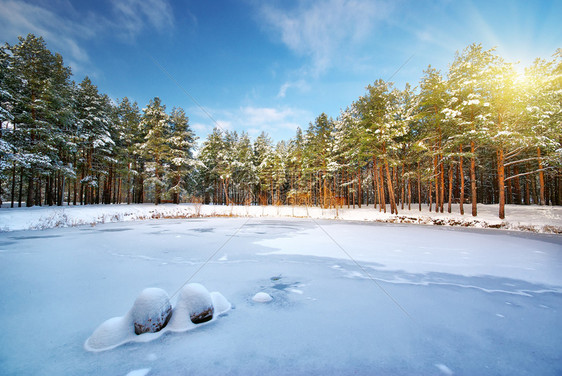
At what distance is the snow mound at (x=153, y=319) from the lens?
5.79 ft

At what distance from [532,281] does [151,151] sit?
84.7 feet

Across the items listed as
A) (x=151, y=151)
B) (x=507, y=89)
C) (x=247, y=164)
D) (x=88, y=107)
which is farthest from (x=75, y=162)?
(x=507, y=89)

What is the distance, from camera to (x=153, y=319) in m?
1.95

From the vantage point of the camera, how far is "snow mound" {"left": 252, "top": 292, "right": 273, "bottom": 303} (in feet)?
8.44

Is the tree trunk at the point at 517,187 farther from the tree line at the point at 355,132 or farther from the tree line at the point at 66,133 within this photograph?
the tree line at the point at 66,133

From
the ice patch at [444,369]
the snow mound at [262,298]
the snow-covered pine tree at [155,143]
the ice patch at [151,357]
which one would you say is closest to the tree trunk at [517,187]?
the ice patch at [444,369]

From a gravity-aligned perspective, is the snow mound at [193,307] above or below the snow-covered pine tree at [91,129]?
below

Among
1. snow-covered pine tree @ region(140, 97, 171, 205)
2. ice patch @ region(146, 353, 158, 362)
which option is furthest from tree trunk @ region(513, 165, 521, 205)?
snow-covered pine tree @ region(140, 97, 171, 205)

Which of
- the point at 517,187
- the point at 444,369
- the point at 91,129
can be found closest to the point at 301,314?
the point at 444,369

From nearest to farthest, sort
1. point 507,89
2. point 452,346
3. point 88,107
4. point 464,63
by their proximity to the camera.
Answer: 1. point 452,346
2. point 507,89
3. point 464,63
4. point 88,107

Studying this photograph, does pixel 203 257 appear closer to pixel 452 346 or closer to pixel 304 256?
pixel 304 256

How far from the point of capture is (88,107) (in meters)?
20.2

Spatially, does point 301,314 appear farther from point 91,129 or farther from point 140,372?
point 91,129

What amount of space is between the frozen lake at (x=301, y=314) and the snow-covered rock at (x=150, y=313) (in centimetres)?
19
